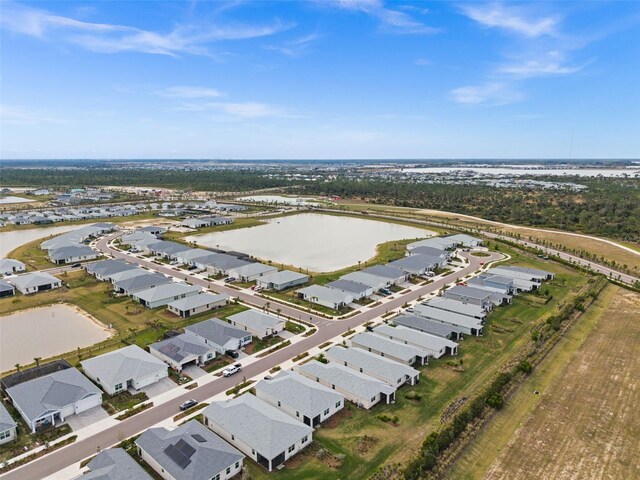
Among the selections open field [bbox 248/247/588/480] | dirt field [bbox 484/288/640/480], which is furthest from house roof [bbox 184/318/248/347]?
dirt field [bbox 484/288/640/480]

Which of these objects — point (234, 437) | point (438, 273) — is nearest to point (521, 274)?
point (438, 273)

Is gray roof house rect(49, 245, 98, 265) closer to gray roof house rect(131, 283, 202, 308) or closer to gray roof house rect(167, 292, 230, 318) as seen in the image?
gray roof house rect(131, 283, 202, 308)

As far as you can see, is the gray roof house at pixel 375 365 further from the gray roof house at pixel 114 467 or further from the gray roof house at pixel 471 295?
the gray roof house at pixel 471 295

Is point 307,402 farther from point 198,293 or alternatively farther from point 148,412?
point 198,293

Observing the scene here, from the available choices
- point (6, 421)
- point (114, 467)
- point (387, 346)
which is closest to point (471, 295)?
point (387, 346)

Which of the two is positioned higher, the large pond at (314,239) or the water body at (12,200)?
the water body at (12,200)

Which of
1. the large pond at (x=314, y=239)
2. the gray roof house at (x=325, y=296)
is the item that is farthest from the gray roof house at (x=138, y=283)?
the large pond at (x=314, y=239)
